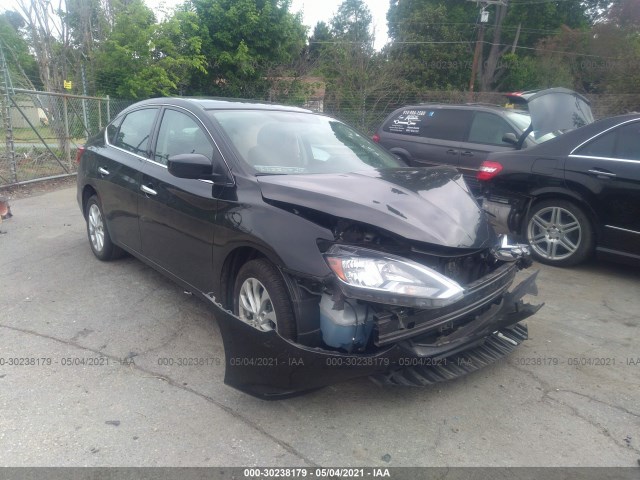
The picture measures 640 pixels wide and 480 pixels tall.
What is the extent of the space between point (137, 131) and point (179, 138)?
93 cm

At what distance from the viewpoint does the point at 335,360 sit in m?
2.83

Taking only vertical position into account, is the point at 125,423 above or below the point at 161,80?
below

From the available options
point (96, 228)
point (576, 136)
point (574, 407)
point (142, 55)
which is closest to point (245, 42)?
point (142, 55)

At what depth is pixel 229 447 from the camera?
2807 mm

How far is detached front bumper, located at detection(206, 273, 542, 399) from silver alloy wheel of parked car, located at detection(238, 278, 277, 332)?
0.27 meters

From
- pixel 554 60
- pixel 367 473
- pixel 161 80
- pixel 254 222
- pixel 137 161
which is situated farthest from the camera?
pixel 554 60

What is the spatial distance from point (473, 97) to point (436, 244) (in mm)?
17030

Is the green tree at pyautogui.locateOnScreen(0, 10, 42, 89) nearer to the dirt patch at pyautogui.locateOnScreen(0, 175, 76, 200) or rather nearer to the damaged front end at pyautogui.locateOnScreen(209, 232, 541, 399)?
the dirt patch at pyautogui.locateOnScreen(0, 175, 76, 200)

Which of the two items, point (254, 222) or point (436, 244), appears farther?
point (254, 222)

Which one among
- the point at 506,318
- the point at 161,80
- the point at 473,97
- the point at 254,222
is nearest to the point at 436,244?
the point at 506,318

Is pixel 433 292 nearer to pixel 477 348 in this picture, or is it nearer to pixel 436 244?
pixel 436 244

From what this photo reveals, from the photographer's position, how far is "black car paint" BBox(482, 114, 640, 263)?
16.5ft

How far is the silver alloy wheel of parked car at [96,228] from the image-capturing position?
18.5 ft

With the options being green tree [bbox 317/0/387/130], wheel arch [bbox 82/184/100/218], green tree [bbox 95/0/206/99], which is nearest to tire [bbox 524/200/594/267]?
wheel arch [bbox 82/184/100/218]
